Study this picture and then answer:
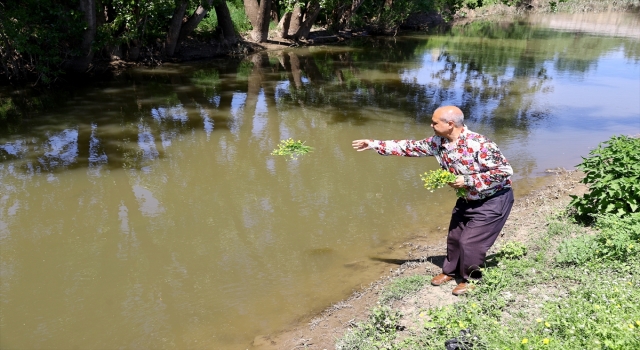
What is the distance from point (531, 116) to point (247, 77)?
9.34 m

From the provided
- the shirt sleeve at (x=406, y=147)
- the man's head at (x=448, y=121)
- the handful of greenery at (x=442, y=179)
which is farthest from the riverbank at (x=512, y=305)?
the man's head at (x=448, y=121)

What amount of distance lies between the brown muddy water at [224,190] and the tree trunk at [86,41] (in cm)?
139

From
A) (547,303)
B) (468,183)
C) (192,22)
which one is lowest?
(547,303)

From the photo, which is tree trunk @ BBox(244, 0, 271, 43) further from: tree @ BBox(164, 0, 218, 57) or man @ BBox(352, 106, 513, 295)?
man @ BBox(352, 106, 513, 295)

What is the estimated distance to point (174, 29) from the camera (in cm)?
2066

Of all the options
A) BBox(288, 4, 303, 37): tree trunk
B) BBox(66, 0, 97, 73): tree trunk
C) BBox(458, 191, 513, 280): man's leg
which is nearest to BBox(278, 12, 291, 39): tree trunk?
BBox(288, 4, 303, 37): tree trunk

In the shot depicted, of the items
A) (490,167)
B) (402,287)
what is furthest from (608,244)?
(402,287)

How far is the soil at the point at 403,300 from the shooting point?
4.84m

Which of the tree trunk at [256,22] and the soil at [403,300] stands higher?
the tree trunk at [256,22]

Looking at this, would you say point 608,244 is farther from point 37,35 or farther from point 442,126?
point 37,35

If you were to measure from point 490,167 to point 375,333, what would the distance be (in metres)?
1.72

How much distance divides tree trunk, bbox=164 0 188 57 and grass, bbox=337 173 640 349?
56.4ft

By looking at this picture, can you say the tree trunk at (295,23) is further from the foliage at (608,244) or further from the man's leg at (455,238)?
the man's leg at (455,238)

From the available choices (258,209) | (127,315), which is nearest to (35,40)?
A: (258,209)
